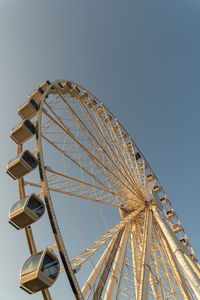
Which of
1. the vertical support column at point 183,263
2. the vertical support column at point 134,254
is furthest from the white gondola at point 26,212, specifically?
the vertical support column at point 134,254

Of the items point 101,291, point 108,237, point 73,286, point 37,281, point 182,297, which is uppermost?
point 37,281

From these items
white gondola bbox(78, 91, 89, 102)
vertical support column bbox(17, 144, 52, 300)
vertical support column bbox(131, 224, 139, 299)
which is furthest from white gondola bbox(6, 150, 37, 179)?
white gondola bbox(78, 91, 89, 102)

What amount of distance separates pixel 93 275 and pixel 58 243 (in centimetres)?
428

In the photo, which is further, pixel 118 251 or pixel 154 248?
pixel 154 248

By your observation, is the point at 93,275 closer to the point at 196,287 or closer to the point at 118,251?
the point at 118,251

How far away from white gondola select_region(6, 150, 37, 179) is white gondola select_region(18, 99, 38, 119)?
2341mm

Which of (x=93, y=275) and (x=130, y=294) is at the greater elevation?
(x=93, y=275)

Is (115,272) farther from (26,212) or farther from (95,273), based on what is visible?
(26,212)

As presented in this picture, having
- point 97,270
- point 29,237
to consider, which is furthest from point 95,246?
point 29,237

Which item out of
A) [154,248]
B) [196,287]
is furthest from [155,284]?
[196,287]

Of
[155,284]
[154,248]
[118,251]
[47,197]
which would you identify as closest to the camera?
[47,197]

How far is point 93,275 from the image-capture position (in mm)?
8148

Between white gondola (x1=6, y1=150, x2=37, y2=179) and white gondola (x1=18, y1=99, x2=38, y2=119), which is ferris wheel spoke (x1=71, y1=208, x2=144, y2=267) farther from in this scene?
white gondola (x1=18, y1=99, x2=38, y2=119)

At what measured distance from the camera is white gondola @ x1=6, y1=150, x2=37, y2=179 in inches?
273
